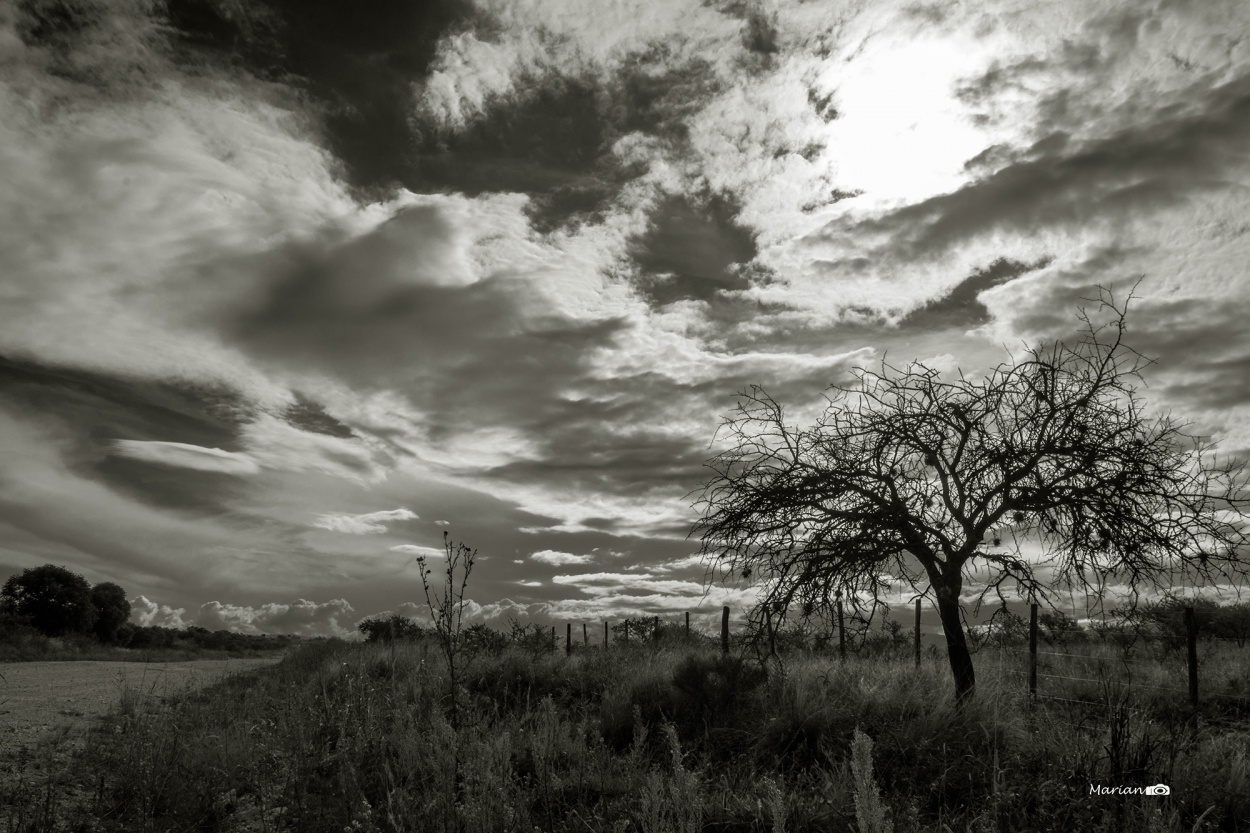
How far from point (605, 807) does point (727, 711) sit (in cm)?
527

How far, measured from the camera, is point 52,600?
4331 centimetres

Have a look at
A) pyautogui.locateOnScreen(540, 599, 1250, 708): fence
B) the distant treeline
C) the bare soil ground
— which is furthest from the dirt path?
the distant treeline

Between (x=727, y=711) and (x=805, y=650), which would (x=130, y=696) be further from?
(x=805, y=650)

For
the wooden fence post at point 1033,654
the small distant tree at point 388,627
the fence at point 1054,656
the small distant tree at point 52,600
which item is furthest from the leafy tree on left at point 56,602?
the wooden fence post at point 1033,654

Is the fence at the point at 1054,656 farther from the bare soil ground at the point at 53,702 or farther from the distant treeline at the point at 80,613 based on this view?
the distant treeline at the point at 80,613

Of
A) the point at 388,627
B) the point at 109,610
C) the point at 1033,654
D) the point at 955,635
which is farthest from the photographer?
the point at 109,610

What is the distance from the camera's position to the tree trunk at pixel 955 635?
1040 centimetres

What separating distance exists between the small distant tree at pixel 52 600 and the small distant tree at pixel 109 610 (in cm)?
127

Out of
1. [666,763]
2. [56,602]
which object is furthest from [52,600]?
[666,763]

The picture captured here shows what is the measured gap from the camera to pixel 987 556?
10438 millimetres

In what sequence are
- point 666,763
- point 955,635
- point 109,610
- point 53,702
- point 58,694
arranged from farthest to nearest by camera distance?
point 109,610, point 58,694, point 53,702, point 955,635, point 666,763

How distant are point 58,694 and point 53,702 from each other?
133 cm

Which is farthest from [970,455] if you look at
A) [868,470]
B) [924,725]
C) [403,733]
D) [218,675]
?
[218,675]

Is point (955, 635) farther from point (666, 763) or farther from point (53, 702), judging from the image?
point (53, 702)
